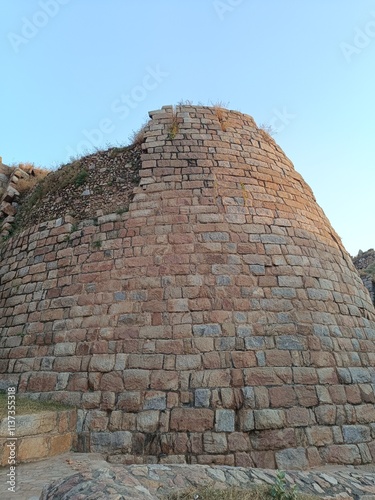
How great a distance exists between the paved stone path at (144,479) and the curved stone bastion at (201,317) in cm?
38

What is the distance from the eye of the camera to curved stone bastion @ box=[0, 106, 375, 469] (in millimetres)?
4637

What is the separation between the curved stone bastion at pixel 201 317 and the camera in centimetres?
464

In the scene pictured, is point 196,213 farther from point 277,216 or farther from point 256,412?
point 256,412

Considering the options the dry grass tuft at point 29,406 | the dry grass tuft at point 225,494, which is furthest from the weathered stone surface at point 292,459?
the dry grass tuft at point 29,406

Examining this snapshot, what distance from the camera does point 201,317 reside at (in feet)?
17.2

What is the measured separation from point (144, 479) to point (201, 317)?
234cm

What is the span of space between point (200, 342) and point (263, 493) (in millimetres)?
2057

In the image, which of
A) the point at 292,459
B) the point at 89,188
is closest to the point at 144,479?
the point at 292,459

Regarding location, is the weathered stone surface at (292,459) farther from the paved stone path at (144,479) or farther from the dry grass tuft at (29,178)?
the dry grass tuft at (29,178)

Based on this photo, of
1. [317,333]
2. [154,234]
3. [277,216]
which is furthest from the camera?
[277,216]

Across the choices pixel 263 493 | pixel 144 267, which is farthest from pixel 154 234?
pixel 263 493

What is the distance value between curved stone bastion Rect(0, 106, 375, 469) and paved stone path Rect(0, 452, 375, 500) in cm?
38

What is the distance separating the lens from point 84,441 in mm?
4688

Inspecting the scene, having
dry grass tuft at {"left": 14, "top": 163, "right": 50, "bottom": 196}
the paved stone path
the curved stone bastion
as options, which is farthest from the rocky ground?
the paved stone path
